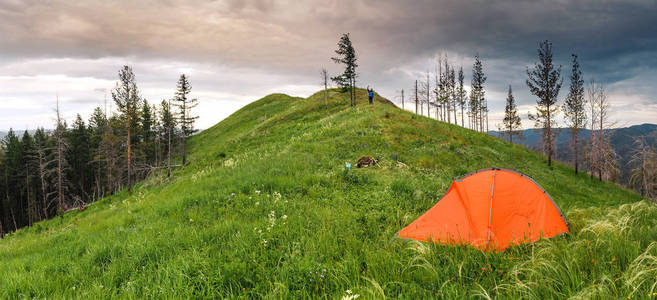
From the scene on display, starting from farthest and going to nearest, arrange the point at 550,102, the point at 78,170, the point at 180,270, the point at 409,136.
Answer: the point at 78,170 → the point at 550,102 → the point at 409,136 → the point at 180,270

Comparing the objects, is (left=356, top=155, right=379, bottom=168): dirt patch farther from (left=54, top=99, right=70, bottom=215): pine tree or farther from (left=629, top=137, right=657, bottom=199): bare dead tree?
(left=629, top=137, right=657, bottom=199): bare dead tree

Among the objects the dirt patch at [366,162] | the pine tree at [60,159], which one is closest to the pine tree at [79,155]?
the pine tree at [60,159]

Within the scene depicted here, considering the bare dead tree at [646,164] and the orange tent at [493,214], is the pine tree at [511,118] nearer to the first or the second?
the bare dead tree at [646,164]

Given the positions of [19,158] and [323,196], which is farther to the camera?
[19,158]

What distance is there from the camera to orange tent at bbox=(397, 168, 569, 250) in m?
5.10

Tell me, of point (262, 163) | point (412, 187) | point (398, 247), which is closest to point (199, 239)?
point (398, 247)

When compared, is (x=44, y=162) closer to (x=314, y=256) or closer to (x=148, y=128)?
(x=148, y=128)

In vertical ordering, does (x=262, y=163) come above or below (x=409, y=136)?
below

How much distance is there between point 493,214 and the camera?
533cm

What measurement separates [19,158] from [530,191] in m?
71.4

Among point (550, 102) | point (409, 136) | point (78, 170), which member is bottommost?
point (78, 170)

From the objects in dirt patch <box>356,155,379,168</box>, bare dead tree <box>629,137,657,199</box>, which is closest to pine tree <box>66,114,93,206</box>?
dirt patch <box>356,155,379,168</box>

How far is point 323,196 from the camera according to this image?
8750mm

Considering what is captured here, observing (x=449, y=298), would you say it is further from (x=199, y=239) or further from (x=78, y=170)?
(x=78, y=170)
